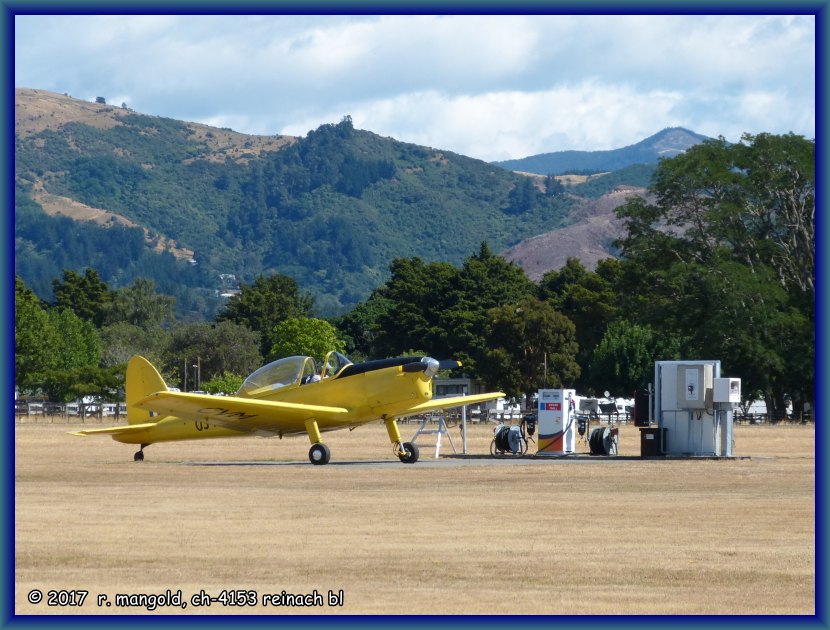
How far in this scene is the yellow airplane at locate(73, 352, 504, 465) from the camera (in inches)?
1019

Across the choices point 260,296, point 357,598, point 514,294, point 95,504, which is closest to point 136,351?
point 260,296

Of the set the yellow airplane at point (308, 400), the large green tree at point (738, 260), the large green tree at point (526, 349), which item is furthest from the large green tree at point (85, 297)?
the yellow airplane at point (308, 400)

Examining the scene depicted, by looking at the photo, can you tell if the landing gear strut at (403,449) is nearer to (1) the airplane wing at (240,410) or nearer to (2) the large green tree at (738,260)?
(1) the airplane wing at (240,410)

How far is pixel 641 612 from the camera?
9688 mm

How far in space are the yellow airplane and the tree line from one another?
128 ft

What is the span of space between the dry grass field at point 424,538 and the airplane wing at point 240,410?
3.66 feet

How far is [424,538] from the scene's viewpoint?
548 inches

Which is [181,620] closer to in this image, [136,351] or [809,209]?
[809,209]

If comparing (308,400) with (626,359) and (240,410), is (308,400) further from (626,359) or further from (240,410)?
(626,359)

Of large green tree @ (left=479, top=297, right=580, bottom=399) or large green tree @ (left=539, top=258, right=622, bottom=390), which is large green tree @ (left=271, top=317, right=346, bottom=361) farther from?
large green tree @ (left=539, top=258, right=622, bottom=390)

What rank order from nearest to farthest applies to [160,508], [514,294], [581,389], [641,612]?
1. [641,612]
2. [160,508]
3. [581,389]
4. [514,294]

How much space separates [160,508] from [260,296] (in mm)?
114621

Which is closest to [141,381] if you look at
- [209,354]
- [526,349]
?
[526,349]

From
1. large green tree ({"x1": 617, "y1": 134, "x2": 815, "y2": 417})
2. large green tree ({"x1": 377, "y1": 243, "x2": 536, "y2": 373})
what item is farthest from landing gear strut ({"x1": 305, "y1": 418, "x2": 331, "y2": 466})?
large green tree ({"x1": 377, "y1": 243, "x2": 536, "y2": 373})
